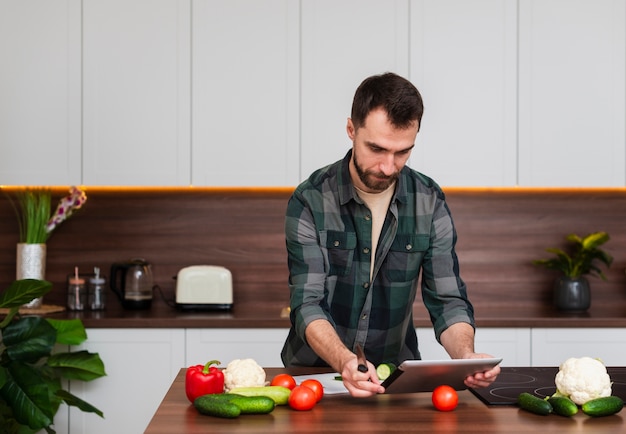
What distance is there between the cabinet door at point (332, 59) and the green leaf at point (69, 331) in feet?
3.82

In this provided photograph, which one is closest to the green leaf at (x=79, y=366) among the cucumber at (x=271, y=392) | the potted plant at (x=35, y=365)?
the potted plant at (x=35, y=365)

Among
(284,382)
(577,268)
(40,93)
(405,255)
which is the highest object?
(40,93)

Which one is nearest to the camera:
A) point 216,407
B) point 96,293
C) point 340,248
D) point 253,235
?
point 216,407

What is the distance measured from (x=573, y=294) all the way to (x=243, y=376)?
236cm

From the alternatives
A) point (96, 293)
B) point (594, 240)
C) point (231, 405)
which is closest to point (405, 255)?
point (231, 405)

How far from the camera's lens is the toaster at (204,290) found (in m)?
3.90

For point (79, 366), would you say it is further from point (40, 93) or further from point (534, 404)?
point (534, 404)

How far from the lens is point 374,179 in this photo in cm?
232

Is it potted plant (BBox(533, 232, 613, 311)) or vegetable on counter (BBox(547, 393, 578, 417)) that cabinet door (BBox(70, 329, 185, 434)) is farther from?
vegetable on counter (BBox(547, 393, 578, 417))

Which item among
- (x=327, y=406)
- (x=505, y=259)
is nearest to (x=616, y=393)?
(x=327, y=406)

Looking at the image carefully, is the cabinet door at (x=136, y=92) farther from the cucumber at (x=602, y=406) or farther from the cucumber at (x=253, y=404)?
the cucumber at (x=602, y=406)

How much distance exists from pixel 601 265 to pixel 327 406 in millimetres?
2723

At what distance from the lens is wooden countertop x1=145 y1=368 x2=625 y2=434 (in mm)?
1767

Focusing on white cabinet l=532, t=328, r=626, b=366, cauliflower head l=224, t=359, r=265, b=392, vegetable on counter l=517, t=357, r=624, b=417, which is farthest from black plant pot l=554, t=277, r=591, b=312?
cauliflower head l=224, t=359, r=265, b=392
